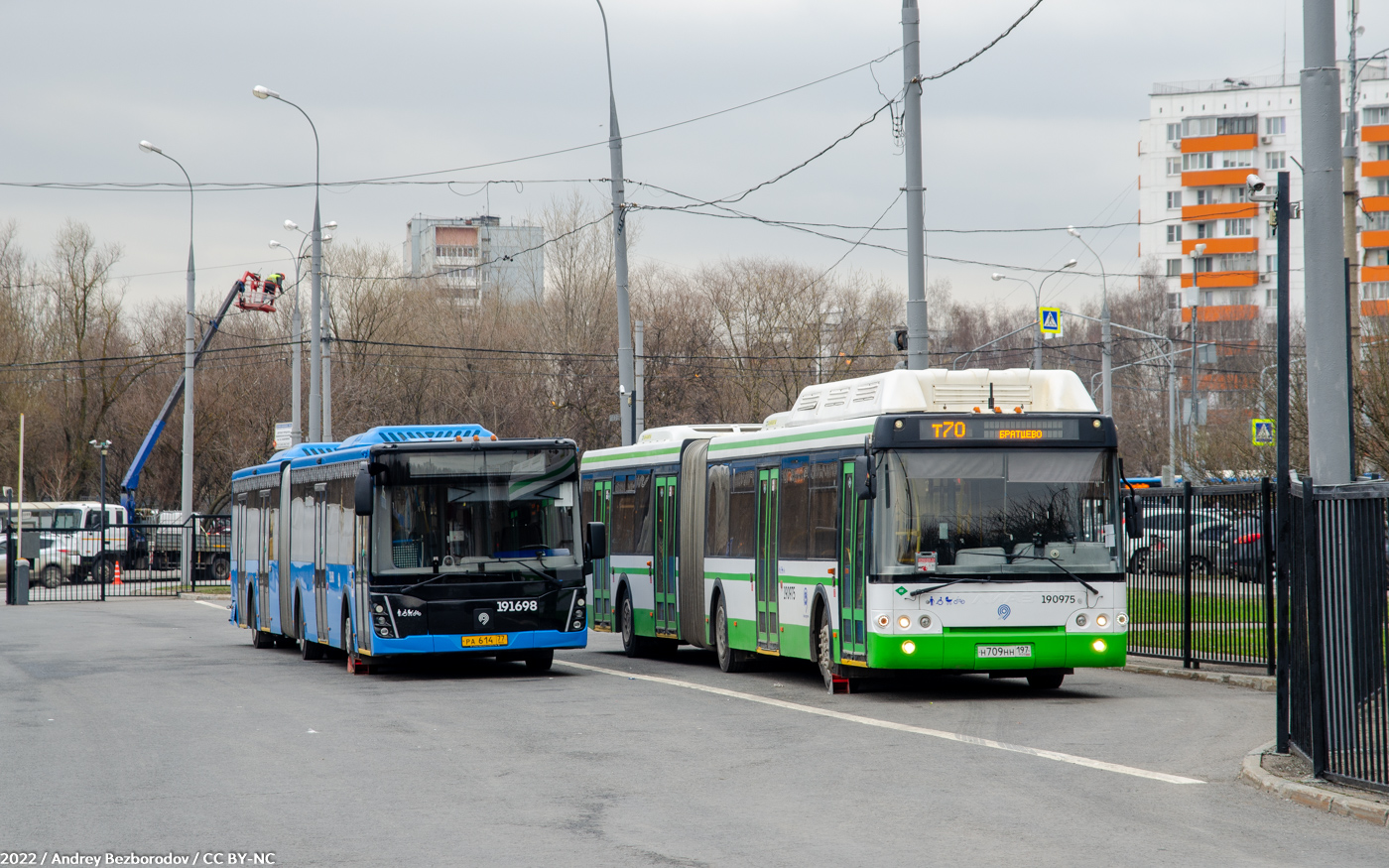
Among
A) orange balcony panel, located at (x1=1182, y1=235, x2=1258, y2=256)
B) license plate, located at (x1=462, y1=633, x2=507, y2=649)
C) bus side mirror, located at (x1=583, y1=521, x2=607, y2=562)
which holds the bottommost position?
license plate, located at (x1=462, y1=633, x2=507, y2=649)

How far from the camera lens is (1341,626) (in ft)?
29.6

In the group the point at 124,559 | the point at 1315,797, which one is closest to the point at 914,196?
the point at 1315,797

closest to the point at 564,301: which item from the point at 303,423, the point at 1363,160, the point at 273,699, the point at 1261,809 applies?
the point at 303,423

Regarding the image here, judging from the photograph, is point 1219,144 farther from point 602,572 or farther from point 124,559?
point 602,572

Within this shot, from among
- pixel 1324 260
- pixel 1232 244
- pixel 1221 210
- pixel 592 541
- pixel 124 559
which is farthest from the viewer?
pixel 1232 244

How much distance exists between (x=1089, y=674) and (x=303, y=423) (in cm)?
5519

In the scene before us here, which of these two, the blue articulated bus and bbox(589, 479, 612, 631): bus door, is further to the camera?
bbox(589, 479, 612, 631): bus door

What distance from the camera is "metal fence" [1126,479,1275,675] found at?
52.4 ft

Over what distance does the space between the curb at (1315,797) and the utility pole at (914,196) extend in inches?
411

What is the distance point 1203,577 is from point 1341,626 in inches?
329

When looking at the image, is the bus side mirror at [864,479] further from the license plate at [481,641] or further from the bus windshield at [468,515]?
the license plate at [481,641]

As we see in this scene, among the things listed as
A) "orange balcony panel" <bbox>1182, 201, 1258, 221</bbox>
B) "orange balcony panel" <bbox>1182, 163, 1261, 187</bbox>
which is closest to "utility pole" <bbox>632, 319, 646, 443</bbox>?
"orange balcony panel" <bbox>1182, 201, 1258, 221</bbox>

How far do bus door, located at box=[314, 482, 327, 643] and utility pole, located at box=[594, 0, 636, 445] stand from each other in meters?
7.80

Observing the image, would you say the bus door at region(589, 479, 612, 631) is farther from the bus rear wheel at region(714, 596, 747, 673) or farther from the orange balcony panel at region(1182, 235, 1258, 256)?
the orange balcony panel at region(1182, 235, 1258, 256)
